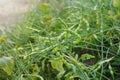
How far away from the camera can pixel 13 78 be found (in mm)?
1201

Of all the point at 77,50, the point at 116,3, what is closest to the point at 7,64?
the point at 77,50

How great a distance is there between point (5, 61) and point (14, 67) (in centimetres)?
7

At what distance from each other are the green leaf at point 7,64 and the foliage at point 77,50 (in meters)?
0.03

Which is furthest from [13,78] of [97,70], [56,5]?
[56,5]

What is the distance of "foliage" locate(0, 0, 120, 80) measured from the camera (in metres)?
1.13

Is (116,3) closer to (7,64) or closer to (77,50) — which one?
(77,50)

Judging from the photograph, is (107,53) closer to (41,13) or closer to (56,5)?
(41,13)

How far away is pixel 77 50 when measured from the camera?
1338mm

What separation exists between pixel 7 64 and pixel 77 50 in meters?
0.31

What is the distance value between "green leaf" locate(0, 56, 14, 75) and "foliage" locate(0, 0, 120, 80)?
1.3 inches

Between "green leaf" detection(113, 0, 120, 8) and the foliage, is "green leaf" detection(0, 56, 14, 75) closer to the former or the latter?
the foliage

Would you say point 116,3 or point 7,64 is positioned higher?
point 116,3

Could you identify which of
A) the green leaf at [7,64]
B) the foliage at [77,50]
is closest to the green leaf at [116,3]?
the foliage at [77,50]

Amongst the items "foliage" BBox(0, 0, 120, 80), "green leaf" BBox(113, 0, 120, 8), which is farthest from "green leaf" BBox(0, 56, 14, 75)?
"green leaf" BBox(113, 0, 120, 8)
